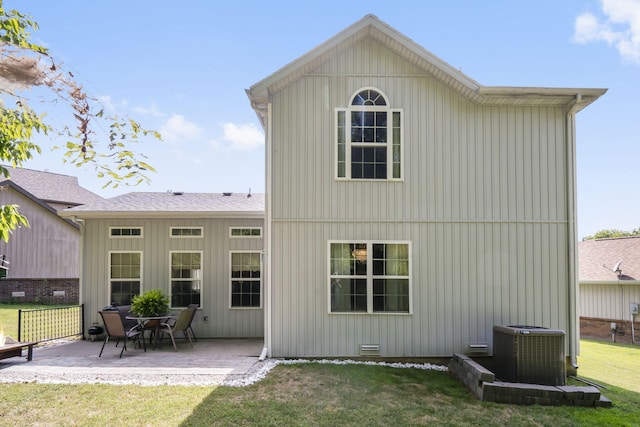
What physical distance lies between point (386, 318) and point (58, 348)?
6823 mm

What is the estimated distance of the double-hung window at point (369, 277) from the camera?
7.62 m

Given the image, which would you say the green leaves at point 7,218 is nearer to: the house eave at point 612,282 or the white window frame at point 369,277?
the white window frame at point 369,277

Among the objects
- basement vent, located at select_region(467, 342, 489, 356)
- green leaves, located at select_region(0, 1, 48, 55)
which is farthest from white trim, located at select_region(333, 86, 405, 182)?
green leaves, located at select_region(0, 1, 48, 55)

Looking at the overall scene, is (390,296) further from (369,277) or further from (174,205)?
(174,205)

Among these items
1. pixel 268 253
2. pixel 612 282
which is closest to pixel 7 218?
pixel 268 253

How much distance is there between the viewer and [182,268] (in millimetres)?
9781

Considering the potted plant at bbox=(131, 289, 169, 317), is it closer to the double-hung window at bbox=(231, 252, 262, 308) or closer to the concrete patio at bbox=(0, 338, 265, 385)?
the concrete patio at bbox=(0, 338, 265, 385)

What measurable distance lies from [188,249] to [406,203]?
5.23 m

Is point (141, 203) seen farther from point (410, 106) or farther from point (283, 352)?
point (410, 106)

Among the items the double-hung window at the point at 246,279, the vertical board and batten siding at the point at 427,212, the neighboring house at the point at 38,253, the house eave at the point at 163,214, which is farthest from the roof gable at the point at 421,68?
the neighboring house at the point at 38,253

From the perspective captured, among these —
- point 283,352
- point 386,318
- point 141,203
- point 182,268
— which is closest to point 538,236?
point 386,318

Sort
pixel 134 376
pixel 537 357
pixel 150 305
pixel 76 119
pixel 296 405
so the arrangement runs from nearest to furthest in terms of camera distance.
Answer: pixel 76 119 < pixel 296 405 < pixel 537 357 < pixel 134 376 < pixel 150 305

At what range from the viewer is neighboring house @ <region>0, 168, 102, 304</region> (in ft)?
58.6

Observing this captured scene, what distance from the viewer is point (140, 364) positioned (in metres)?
7.20
